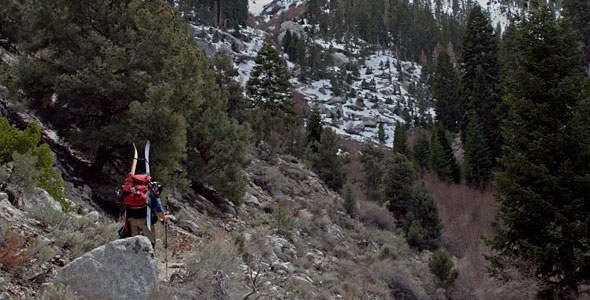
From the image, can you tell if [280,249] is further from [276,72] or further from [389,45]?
[389,45]

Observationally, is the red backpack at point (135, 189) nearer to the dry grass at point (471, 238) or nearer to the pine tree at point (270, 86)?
the dry grass at point (471, 238)

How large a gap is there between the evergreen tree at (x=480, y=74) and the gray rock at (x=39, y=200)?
117 ft

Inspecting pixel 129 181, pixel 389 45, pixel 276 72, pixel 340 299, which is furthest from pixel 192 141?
pixel 389 45

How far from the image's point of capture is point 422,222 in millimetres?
21625

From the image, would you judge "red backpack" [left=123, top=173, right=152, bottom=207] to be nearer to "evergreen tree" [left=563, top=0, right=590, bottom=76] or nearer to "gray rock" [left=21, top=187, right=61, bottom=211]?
"gray rock" [left=21, top=187, right=61, bottom=211]

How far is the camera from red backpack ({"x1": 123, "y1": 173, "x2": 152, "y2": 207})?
5609 millimetres

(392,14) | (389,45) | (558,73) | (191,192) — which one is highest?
(392,14)

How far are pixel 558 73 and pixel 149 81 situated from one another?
435 inches

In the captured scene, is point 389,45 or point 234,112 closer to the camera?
point 234,112

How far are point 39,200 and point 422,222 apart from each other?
1813 centimetres

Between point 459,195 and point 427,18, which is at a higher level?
point 427,18

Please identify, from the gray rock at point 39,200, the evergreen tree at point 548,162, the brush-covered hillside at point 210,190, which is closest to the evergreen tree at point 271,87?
the brush-covered hillside at point 210,190

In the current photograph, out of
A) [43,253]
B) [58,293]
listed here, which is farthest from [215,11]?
[58,293]

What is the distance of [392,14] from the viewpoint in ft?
360
